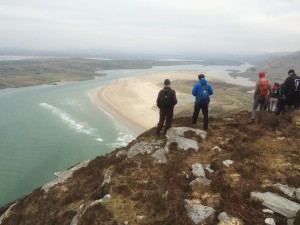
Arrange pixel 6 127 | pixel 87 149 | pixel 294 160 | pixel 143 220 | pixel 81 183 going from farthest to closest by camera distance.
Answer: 1. pixel 6 127
2. pixel 87 149
3. pixel 81 183
4. pixel 294 160
5. pixel 143 220

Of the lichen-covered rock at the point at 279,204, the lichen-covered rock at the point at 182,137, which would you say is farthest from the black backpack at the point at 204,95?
the lichen-covered rock at the point at 279,204

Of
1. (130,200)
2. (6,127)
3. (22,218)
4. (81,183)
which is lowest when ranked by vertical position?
(6,127)

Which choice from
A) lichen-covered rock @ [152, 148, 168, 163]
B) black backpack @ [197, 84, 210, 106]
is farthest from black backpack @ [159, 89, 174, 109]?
lichen-covered rock @ [152, 148, 168, 163]

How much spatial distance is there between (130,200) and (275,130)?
10629 mm

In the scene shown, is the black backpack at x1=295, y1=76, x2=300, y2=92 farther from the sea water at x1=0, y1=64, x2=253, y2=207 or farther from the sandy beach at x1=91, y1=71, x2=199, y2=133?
the sandy beach at x1=91, y1=71, x2=199, y2=133

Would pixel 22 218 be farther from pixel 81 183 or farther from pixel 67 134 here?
pixel 67 134

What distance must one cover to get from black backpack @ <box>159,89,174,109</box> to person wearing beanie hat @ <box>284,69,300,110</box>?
786cm

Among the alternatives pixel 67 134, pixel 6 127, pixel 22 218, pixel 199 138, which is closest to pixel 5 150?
pixel 67 134

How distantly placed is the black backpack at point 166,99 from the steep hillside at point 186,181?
1.52 meters

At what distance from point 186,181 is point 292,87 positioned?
36.4ft

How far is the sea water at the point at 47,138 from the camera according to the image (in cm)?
4444

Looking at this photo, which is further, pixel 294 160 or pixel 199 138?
pixel 199 138

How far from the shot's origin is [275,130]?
1895 centimetres

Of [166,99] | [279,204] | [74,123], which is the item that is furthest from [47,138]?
[279,204]
